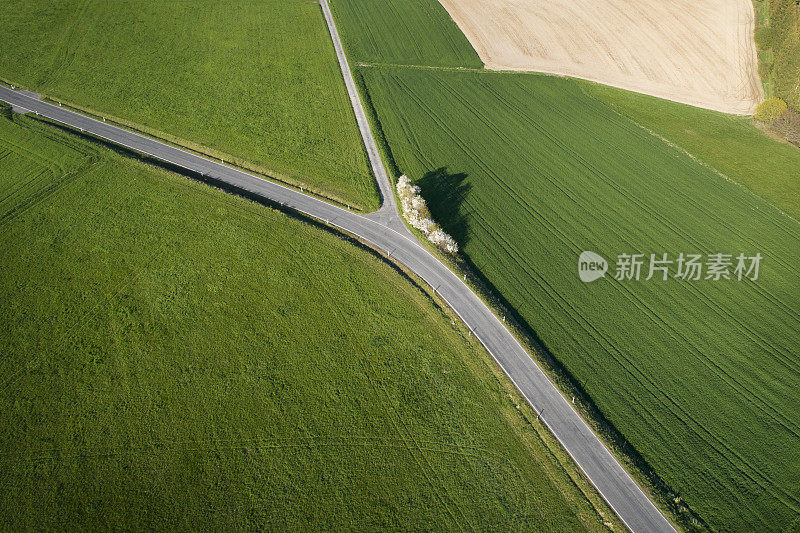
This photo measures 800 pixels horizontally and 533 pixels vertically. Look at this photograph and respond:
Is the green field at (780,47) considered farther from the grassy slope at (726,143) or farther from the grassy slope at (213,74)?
the grassy slope at (213,74)

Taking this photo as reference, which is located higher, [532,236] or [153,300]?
[532,236]

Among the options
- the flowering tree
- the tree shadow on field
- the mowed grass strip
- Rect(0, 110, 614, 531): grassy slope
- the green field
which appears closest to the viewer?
Rect(0, 110, 614, 531): grassy slope

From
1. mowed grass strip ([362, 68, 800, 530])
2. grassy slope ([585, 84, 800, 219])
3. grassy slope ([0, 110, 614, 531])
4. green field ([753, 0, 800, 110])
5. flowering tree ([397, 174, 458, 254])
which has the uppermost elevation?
green field ([753, 0, 800, 110])

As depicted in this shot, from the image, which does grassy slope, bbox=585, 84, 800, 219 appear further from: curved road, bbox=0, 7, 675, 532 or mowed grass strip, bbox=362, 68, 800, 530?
curved road, bbox=0, 7, 675, 532

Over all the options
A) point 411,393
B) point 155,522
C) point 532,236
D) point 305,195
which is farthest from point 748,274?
point 155,522

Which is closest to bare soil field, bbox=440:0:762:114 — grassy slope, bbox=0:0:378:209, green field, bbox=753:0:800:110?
green field, bbox=753:0:800:110

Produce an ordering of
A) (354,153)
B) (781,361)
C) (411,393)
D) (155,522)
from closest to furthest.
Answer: (155,522), (411,393), (781,361), (354,153)

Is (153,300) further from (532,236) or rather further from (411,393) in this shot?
(532,236)

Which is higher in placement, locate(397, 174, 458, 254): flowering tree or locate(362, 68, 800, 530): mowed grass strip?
locate(362, 68, 800, 530): mowed grass strip
